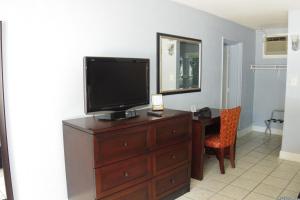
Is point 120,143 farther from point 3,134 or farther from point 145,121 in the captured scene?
point 3,134

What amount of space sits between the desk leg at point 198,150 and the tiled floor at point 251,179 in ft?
0.38

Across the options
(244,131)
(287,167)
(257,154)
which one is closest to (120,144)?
(287,167)

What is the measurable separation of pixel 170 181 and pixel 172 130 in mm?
541

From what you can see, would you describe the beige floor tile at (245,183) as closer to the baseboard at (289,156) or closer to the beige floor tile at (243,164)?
the beige floor tile at (243,164)

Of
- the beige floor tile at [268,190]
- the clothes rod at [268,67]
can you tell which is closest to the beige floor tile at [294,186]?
the beige floor tile at [268,190]

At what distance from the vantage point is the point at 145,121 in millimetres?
2240

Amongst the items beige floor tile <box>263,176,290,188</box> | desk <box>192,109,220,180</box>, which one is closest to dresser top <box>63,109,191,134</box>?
desk <box>192,109,220,180</box>

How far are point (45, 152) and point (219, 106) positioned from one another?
124 inches

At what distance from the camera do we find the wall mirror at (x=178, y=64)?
3193 mm

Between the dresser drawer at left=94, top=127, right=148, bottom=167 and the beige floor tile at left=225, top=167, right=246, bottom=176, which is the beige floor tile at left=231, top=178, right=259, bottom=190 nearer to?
the beige floor tile at left=225, top=167, right=246, bottom=176

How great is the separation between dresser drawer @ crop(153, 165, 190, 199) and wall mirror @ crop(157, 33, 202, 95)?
3.33 ft

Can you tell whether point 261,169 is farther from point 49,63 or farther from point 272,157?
point 49,63

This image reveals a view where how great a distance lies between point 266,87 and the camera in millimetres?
5523

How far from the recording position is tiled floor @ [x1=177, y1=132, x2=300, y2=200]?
284 centimetres
